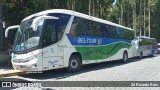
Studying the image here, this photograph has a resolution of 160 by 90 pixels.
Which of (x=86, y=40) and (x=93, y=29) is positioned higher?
(x=93, y=29)

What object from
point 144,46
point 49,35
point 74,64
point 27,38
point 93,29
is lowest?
point 74,64

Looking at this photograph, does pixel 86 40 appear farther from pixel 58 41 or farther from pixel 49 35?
pixel 49 35

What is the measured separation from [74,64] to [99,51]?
3.23 m

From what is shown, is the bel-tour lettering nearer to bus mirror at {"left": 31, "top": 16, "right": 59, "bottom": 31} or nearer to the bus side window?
the bus side window

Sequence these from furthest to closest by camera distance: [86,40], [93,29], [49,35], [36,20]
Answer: [93,29] → [86,40] → [49,35] → [36,20]

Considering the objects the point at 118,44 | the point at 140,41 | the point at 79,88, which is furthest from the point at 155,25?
the point at 79,88

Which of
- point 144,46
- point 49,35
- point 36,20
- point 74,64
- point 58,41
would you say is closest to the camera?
point 36,20

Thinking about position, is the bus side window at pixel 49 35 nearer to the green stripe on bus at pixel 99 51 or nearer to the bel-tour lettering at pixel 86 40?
the green stripe on bus at pixel 99 51

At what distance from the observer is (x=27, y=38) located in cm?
1322

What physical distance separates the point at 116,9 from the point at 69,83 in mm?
51503

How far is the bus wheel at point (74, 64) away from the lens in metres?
15.0

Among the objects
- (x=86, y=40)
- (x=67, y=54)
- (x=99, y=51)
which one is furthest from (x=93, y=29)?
(x=67, y=54)

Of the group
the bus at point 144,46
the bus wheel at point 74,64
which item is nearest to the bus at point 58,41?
the bus wheel at point 74,64

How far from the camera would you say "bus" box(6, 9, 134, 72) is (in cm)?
1294
